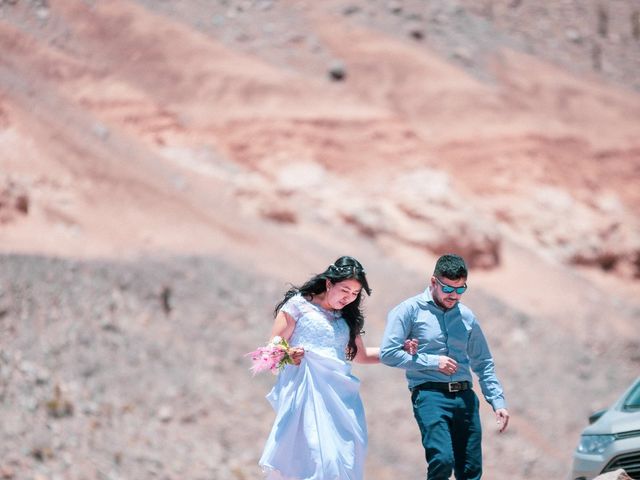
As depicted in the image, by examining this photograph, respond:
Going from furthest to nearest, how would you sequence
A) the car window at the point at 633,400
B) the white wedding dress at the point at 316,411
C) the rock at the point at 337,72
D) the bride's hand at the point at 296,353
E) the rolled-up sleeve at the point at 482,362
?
1. the rock at the point at 337,72
2. the car window at the point at 633,400
3. the rolled-up sleeve at the point at 482,362
4. the bride's hand at the point at 296,353
5. the white wedding dress at the point at 316,411

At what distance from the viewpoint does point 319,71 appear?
33875mm

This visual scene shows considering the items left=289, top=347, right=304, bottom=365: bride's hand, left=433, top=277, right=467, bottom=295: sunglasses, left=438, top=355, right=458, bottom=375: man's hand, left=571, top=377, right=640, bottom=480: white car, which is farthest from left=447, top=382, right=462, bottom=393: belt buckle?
left=571, top=377, right=640, bottom=480: white car

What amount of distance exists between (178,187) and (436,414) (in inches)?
724

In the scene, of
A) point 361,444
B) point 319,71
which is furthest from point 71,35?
point 361,444

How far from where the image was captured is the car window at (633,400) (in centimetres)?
812

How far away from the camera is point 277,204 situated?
25469 millimetres

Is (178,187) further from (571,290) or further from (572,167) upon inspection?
(572,167)

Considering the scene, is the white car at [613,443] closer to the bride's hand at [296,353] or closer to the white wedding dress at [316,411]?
the white wedding dress at [316,411]

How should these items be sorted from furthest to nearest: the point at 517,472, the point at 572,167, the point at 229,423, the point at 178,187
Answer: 1. the point at 572,167
2. the point at 178,187
3. the point at 517,472
4. the point at 229,423

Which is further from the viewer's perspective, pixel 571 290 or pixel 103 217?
pixel 571 290

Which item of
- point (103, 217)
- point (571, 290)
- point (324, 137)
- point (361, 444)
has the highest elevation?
point (361, 444)

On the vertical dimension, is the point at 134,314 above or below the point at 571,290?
above

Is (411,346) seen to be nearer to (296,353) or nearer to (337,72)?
(296,353)

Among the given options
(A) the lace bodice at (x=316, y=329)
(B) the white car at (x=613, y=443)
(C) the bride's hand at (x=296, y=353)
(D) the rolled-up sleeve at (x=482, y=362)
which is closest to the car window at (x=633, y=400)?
(B) the white car at (x=613, y=443)
